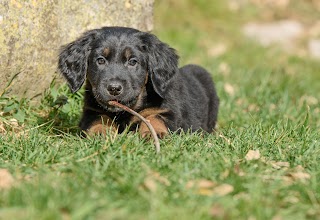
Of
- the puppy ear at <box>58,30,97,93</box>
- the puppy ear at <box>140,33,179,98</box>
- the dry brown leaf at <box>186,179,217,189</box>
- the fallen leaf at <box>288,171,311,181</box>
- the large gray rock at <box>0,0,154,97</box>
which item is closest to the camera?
the dry brown leaf at <box>186,179,217,189</box>

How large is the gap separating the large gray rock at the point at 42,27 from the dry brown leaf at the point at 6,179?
6.38 feet

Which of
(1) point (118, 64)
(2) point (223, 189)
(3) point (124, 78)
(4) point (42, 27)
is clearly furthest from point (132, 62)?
(2) point (223, 189)

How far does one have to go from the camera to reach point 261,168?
3.65m

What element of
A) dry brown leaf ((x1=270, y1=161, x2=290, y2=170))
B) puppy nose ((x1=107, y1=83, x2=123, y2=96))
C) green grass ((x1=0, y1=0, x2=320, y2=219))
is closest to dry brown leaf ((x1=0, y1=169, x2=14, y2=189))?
green grass ((x1=0, y1=0, x2=320, y2=219))

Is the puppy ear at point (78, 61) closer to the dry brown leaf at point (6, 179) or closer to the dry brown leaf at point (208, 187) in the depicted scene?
the dry brown leaf at point (6, 179)

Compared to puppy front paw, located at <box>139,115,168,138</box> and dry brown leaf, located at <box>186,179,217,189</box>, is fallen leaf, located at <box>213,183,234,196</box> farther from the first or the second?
puppy front paw, located at <box>139,115,168,138</box>

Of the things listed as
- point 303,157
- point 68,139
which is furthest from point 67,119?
point 303,157

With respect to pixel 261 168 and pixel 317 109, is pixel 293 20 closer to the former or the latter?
pixel 317 109

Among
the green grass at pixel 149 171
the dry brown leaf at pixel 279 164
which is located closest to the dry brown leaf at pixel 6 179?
the green grass at pixel 149 171

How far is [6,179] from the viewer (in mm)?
3457

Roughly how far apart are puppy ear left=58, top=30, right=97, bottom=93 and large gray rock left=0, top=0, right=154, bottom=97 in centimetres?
Result: 53

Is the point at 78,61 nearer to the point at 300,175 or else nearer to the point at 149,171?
the point at 149,171

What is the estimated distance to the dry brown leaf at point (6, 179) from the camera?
3322 mm

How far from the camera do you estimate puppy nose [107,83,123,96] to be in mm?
4711
